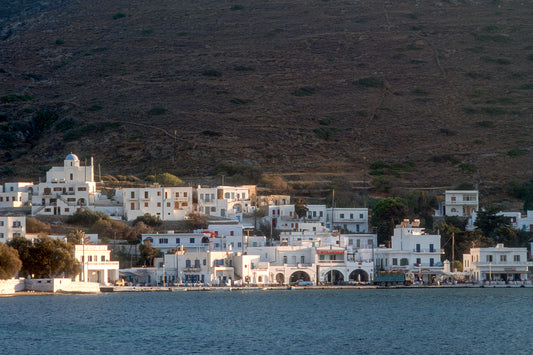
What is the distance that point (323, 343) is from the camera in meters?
43.3

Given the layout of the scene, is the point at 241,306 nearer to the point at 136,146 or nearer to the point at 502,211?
the point at 502,211

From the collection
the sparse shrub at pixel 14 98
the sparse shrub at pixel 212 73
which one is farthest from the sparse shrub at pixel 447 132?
the sparse shrub at pixel 14 98

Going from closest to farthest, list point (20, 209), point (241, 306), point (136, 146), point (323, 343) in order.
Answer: point (323, 343)
point (241, 306)
point (20, 209)
point (136, 146)

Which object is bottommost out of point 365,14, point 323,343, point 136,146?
point 323,343

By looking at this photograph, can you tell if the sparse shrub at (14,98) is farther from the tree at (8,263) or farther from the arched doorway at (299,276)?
the tree at (8,263)

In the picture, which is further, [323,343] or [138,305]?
[138,305]

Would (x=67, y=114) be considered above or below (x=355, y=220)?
above

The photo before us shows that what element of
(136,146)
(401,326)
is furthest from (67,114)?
(401,326)

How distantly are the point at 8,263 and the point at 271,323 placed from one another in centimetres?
1675

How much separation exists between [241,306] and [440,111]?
6483 centimetres

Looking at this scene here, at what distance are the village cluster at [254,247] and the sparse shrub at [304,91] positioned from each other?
139 ft

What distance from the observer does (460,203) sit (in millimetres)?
83188

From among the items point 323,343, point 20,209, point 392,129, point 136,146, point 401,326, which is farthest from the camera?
point 392,129

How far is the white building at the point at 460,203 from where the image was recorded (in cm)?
8312
